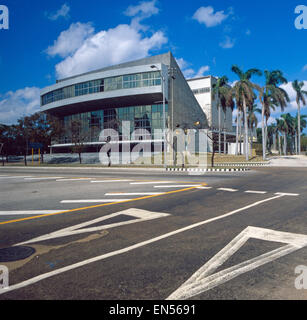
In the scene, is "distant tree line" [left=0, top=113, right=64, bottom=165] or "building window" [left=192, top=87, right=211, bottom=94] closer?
"distant tree line" [left=0, top=113, right=64, bottom=165]

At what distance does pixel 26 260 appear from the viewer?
3273mm

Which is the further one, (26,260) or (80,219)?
(80,219)

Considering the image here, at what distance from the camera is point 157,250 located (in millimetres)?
3592

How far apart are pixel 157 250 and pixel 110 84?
2001 inches

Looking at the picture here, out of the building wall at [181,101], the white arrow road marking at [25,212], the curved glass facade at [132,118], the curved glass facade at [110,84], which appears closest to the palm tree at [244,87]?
the building wall at [181,101]

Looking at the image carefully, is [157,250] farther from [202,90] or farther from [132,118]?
[202,90]

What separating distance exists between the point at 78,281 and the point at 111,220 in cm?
267

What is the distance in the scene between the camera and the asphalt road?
99.4 inches

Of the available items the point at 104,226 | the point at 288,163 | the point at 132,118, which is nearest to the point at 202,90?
the point at 132,118

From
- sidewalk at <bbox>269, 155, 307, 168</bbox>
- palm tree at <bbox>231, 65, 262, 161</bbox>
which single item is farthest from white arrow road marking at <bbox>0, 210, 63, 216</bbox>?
palm tree at <bbox>231, 65, 262, 161</bbox>

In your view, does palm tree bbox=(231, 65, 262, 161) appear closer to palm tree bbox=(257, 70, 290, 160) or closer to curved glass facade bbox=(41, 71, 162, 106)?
palm tree bbox=(257, 70, 290, 160)

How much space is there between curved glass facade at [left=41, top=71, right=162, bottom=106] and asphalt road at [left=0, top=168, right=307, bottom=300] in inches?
1734
